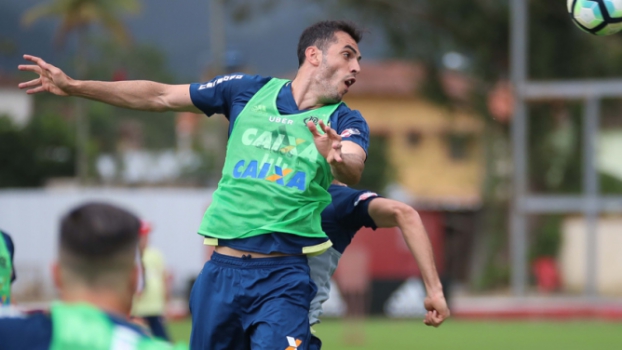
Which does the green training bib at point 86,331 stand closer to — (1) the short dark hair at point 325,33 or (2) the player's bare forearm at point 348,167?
(2) the player's bare forearm at point 348,167

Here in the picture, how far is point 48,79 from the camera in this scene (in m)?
5.02

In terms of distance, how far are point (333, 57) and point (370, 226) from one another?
1.03m

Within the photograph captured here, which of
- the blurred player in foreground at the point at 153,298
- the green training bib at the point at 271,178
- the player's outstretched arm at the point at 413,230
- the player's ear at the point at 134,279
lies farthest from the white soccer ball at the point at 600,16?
the blurred player in foreground at the point at 153,298

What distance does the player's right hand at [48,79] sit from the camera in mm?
4984

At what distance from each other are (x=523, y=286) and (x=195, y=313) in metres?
18.6

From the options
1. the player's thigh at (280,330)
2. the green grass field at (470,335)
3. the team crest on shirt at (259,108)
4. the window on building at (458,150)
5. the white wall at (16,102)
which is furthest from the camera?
the window on building at (458,150)

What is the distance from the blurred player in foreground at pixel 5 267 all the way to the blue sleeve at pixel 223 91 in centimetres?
127

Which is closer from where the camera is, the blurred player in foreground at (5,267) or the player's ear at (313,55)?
the blurred player in foreground at (5,267)

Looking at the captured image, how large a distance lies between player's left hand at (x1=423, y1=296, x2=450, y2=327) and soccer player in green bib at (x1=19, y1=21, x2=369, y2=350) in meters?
0.66

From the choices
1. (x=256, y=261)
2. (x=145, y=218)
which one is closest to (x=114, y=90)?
(x=256, y=261)

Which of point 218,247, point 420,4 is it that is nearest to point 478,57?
point 420,4

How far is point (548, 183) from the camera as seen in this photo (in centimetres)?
2541

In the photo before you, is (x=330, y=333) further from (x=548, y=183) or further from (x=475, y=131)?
(x=475, y=131)

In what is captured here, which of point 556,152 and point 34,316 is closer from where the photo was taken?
point 34,316
